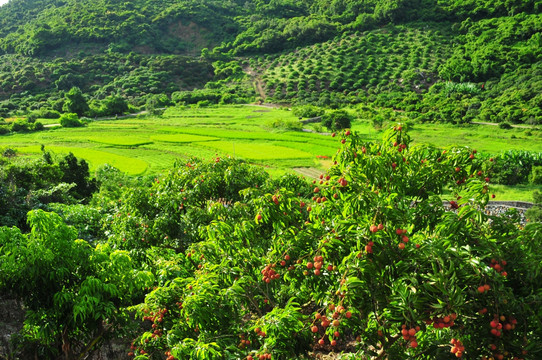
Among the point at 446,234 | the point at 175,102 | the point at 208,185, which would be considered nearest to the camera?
the point at 446,234

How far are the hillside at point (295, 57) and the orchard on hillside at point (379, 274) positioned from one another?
6515 cm

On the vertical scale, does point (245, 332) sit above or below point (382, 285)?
below

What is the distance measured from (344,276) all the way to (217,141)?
159 ft

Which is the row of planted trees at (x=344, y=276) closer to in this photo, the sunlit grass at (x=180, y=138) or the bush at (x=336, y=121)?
the sunlit grass at (x=180, y=138)

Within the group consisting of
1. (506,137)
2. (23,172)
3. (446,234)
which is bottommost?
(506,137)

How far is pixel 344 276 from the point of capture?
5.66 m

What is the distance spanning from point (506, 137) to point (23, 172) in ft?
193

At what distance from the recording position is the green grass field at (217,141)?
44.0 metres

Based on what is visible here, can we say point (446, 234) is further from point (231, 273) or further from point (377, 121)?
point (377, 121)

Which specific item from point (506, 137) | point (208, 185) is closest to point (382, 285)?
point (208, 185)

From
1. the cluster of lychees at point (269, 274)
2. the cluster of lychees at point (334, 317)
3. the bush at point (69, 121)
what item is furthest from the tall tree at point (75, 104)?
the cluster of lychees at point (334, 317)

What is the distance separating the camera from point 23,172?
89.6 feet

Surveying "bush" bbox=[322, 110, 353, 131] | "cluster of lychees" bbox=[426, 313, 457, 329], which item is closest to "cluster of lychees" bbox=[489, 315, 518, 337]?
"cluster of lychees" bbox=[426, 313, 457, 329]

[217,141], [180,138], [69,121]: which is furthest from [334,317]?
[69,121]
